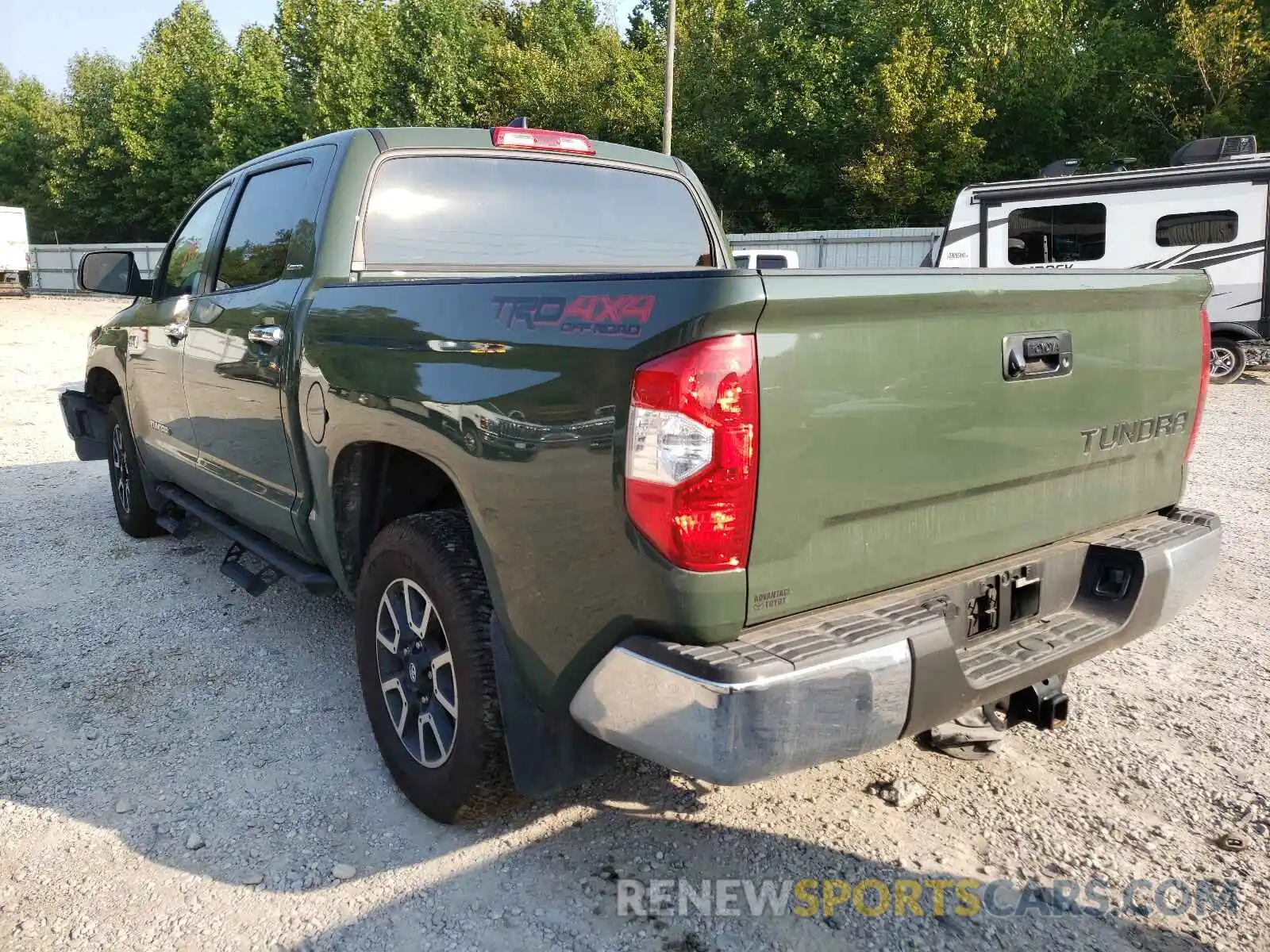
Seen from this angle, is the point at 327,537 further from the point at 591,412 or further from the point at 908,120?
the point at 908,120

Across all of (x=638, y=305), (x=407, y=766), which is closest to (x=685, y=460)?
(x=638, y=305)

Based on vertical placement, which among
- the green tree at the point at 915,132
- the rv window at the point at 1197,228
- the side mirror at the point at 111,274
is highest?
the green tree at the point at 915,132

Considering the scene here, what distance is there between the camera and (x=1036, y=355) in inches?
Answer: 97.3

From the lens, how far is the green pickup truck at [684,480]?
79.1 inches

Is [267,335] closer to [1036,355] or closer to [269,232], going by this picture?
[269,232]

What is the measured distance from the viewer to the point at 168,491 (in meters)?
5.07

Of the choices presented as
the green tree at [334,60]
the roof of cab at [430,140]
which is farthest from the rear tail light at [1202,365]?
the green tree at [334,60]

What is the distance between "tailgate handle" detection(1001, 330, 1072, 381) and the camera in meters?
2.41

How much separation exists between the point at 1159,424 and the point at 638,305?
179 cm

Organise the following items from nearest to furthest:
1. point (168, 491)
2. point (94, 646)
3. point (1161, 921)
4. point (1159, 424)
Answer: point (1161, 921) → point (1159, 424) → point (94, 646) → point (168, 491)

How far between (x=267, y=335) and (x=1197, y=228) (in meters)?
13.1

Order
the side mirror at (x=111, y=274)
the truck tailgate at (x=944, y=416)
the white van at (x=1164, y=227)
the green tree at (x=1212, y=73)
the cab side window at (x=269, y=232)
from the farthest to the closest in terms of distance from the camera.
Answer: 1. the green tree at (x=1212, y=73)
2. the white van at (x=1164, y=227)
3. the side mirror at (x=111, y=274)
4. the cab side window at (x=269, y=232)
5. the truck tailgate at (x=944, y=416)

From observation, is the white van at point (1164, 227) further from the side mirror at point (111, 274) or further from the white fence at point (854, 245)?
the side mirror at point (111, 274)

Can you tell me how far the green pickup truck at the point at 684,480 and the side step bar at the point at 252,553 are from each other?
1.8 inches
